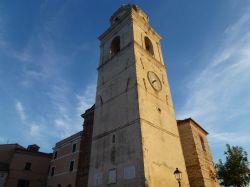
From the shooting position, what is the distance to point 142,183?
45.9 ft

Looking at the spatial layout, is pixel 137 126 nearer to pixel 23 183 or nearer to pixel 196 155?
pixel 196 155

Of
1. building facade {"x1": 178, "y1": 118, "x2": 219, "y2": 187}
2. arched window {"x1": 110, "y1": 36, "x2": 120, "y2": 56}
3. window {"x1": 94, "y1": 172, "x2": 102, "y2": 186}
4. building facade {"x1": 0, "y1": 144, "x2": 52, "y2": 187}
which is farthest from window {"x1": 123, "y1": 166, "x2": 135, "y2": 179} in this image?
building facade {"x1": 0, "y1": 144, "x2": 52, "y2": 187}

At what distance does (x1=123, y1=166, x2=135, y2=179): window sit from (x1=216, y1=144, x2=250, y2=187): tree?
36.3ft

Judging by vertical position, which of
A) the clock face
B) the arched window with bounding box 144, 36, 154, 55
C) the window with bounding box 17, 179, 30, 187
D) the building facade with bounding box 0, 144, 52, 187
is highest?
the arched window with bounding box 144, 36, 154, 55

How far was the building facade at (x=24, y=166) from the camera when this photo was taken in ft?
114

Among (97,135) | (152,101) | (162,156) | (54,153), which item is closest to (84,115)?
(54,153)

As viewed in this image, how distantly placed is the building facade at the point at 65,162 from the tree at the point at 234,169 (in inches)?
710

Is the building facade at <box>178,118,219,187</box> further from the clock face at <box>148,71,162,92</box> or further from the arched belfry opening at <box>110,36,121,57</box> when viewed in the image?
the arched belfry opening at <box>110,36,121,57</box>

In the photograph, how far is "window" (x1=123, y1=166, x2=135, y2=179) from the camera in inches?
584

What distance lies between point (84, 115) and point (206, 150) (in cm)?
1721

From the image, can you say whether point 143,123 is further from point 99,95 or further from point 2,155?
point 2,155

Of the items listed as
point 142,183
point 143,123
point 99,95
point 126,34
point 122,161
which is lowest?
point 142,183

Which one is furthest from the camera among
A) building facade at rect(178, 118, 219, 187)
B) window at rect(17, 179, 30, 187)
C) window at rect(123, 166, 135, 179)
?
window at rect(17, 179, 30, 187)

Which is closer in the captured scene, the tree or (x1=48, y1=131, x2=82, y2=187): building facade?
the tree
